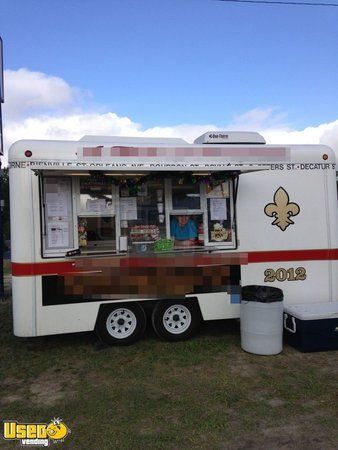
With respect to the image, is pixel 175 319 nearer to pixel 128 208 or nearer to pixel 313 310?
pixel 128 208

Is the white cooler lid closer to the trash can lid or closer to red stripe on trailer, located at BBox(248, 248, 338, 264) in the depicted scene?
the trash can lid

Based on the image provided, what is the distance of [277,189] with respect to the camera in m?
6.05

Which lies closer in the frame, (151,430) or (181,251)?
(151,430)

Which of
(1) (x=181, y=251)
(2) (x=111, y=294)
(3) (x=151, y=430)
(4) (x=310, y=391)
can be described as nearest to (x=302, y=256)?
(1) (x=181, y=251)

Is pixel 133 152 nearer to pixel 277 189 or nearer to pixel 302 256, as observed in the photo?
pixel 277 189

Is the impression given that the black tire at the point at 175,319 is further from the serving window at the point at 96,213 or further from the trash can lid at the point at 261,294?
the serving window at the point at 96,213

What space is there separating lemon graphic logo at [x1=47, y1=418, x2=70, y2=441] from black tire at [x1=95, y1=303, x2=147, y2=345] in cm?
187

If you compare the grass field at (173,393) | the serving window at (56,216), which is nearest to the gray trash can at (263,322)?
the grass field at (173,393)

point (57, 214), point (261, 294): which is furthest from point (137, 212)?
point (261, 294)

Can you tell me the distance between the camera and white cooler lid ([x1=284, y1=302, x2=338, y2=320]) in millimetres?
5352

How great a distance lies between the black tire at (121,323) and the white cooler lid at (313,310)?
2043 millimetres

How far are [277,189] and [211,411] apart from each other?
336 centimetres

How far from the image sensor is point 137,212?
19.0ft

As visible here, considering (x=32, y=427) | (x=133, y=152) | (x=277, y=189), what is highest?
(x=133, y=152)
